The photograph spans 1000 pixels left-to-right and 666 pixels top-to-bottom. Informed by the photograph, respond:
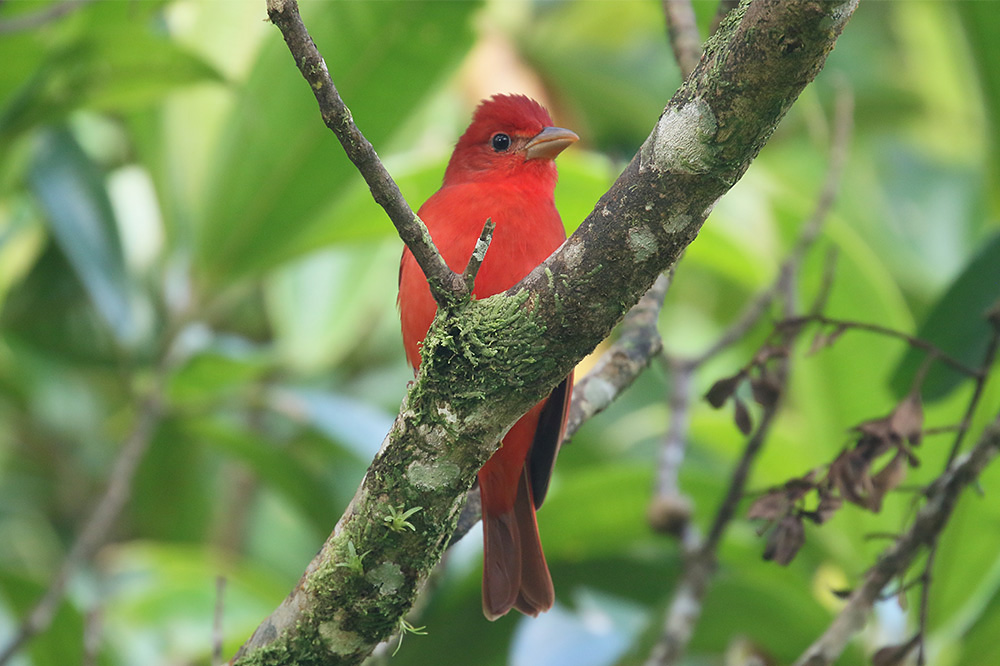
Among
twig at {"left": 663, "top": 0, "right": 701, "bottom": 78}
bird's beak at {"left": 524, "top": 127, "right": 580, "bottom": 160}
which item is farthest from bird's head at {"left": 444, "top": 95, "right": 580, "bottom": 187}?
twig at {"left": 663, "top": 0, "right": 701, "bottom": 78}

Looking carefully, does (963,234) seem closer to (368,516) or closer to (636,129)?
(636,129)

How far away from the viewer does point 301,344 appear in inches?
152

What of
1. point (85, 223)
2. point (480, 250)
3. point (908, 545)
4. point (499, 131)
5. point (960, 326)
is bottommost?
point (908, 545)

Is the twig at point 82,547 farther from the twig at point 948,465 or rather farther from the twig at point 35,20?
the twig at point 948,465

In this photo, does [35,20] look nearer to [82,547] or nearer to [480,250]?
[82,547]

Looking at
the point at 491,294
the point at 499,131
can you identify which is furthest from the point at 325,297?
the point at 491,294

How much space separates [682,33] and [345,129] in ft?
4.87

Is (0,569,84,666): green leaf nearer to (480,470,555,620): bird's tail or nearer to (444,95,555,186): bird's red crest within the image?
(480,470,555,620): bird's tail

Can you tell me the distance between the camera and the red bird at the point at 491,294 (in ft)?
7.43

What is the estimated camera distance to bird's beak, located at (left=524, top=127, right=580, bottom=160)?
8.87ft

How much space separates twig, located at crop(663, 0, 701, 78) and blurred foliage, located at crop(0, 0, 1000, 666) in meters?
0.46

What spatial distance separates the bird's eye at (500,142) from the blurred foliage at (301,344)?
440 millimetres

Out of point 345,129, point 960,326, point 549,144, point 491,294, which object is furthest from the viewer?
point 549,144

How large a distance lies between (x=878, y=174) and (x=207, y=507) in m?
3.85
